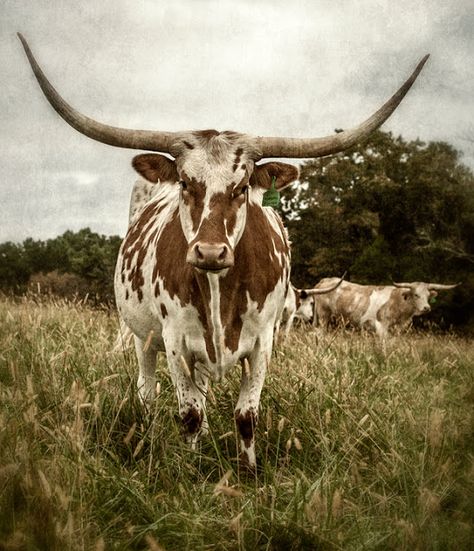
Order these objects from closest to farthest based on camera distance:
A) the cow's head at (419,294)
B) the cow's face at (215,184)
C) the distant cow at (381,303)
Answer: the cow's face at (215,184) → the cow's head at (419,294) → the distant cow at (381,303)

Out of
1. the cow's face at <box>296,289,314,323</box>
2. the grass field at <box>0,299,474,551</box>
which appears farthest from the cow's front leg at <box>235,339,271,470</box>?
the cow's face at <box>296,289,314,323</box>

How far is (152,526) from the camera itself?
2.23 meters

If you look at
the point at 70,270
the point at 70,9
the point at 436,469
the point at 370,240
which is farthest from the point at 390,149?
the point at 436,469

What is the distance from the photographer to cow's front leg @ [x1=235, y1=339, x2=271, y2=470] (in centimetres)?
368

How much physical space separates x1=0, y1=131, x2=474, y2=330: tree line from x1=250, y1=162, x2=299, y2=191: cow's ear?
13419 millimetres

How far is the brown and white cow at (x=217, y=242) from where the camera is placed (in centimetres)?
Result: 336

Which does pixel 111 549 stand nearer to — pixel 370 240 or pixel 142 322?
pixel 142 322

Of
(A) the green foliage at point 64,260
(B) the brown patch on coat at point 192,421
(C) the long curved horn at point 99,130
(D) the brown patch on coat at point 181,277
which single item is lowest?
(A) the green foliage at point 64,260

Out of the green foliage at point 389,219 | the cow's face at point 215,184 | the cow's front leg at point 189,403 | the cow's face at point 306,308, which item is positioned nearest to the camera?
the cow's face at point 215,184

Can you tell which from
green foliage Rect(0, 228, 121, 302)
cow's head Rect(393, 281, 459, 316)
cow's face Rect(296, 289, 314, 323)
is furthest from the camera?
green foliage Rect(0, 228, 121, 302)

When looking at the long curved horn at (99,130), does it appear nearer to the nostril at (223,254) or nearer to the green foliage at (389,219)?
the nostril at (223,254)

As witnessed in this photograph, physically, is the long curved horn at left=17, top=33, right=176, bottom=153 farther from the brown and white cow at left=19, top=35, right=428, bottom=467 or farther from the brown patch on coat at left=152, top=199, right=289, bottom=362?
the brown patch on coat at left=152, top=199, right=289, bottom=362

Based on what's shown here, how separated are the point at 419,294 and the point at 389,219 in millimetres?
8806

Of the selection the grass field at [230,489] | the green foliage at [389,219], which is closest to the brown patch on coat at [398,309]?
the green foliage at [389,219]
